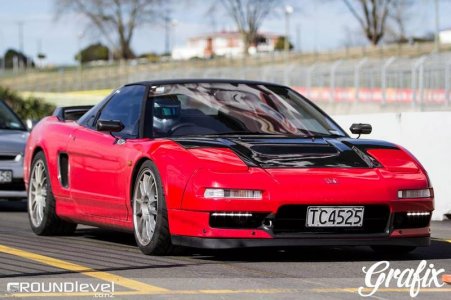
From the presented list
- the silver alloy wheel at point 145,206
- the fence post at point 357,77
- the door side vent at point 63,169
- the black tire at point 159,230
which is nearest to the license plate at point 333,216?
the black tire at point 159,230

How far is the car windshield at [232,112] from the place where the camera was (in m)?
8.67

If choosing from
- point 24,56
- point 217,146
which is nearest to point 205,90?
point 217,146

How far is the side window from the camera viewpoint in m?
8.80

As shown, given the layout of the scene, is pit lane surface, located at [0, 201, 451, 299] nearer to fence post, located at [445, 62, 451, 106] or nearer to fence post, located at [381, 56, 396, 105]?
fence post, located at [445, 62, 451, 106]

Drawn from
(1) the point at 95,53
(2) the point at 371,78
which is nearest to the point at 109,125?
(2) the point at 371,78

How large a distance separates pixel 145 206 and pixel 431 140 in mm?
4750

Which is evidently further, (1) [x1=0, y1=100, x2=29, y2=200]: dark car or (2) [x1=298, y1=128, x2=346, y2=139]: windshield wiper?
(1) [x1=0, y1=100, x2=29, y2=200]: dark car

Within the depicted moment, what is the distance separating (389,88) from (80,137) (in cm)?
2183

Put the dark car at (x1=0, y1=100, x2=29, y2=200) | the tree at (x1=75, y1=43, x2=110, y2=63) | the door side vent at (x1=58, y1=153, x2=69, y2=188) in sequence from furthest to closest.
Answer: the tree at (x1=75, y1=43, x2=110, y2=63), the dark car at (x1=0, y1=100, x2=29, y2=200), the door side vent at (x1=58, y1=153, x2=69, y2=188)

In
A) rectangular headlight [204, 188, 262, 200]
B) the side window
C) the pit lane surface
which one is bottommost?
the pit lane surface

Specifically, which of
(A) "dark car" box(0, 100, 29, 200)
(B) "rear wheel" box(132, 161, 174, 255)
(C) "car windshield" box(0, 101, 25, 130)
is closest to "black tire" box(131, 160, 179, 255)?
(B) "rear wheel" box(132, 161, 174, 255)

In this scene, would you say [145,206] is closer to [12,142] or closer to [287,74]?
[12,142]

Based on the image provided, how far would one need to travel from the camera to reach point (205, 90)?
9.16 meters

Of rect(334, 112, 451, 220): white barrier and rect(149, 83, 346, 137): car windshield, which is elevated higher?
rect(149, 83, 346, 137): car windshield
